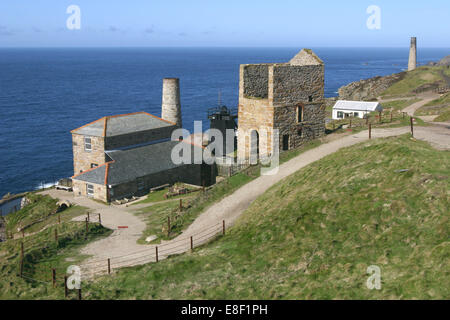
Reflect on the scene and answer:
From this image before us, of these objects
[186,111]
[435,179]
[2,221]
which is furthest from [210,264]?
[186,111]

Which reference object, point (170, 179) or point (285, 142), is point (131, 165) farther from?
point (285, 142)

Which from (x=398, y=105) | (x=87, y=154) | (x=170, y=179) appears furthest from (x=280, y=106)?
(x=398, y=105)

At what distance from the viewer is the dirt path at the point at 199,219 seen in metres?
26.6

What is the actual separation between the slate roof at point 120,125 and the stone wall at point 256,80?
15131 mm

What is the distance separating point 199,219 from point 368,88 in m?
92.1

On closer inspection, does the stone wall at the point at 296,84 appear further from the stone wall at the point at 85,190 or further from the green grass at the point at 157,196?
the stone wall at the point at 85,190

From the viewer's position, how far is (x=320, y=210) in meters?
23.8

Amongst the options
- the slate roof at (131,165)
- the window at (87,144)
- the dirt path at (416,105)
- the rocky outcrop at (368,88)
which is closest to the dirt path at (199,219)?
the slate roof at (131,165)

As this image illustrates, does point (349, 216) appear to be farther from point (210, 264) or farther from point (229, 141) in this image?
point (229, 141)

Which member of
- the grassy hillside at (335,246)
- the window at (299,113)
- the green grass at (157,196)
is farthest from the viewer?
the green grass at (157,196)

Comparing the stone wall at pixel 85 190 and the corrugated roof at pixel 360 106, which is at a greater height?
the corrugated roof at pixel 360 106

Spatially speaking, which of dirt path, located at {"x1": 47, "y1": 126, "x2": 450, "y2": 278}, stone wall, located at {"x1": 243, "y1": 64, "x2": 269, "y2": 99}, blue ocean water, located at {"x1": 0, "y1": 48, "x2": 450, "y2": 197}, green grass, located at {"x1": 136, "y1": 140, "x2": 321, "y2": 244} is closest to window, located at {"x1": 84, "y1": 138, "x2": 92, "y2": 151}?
dirt path, located at {"x1": 47, "y1": 126, "x2": 450, "y2": 278}

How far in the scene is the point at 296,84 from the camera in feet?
126
